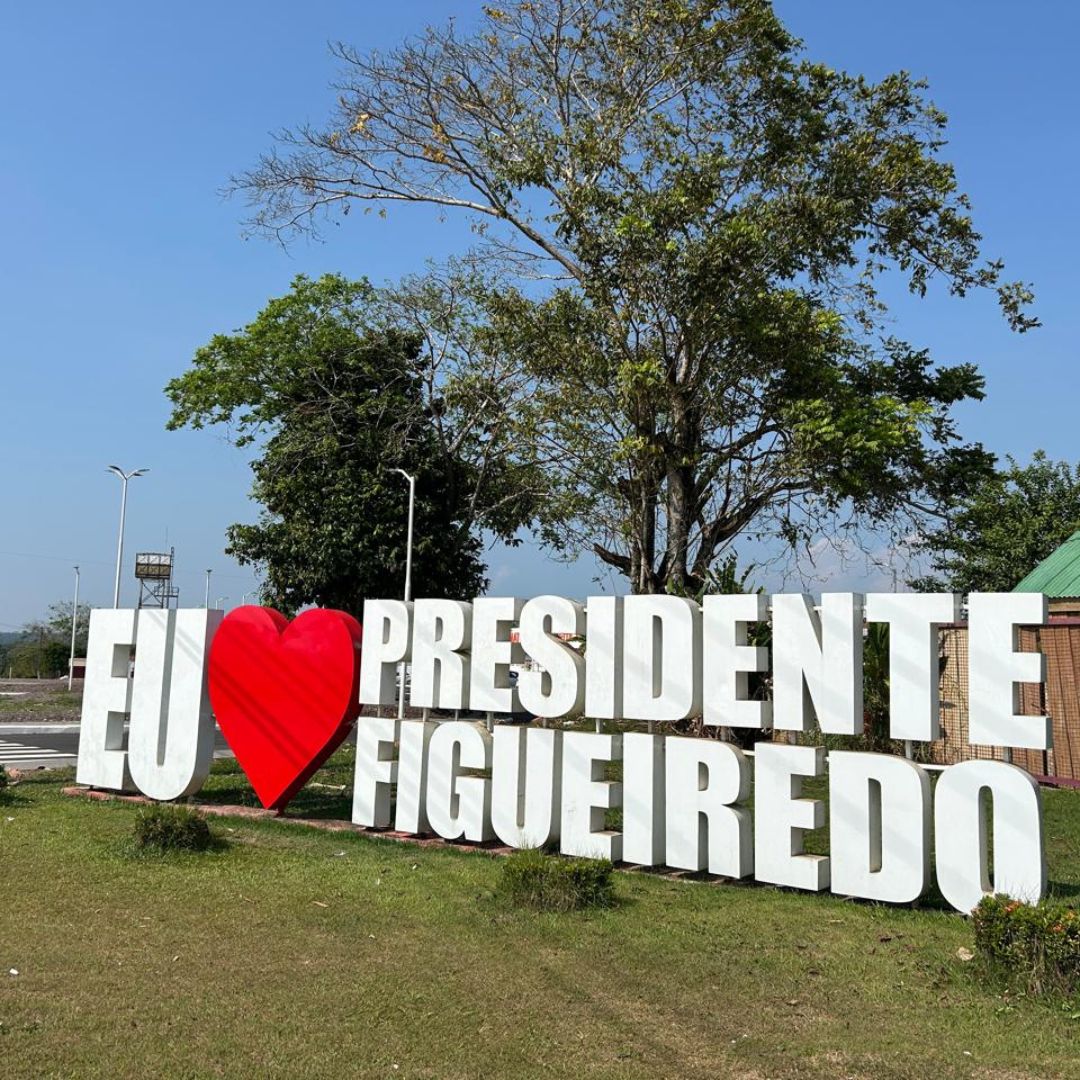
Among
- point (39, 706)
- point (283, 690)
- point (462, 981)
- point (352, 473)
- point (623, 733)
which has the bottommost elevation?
point (462, 981)

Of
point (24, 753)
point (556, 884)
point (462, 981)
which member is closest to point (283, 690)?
point (556, 884)

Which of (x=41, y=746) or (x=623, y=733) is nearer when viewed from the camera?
(x=623, y=733)

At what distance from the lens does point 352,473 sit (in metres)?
33.4

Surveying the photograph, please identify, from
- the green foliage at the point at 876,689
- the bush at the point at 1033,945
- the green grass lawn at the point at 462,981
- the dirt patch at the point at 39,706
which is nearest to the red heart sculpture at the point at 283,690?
the green grass lawn at the point at 462,981

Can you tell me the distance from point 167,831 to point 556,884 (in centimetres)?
414

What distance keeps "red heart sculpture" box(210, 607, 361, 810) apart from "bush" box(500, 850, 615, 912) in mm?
4183

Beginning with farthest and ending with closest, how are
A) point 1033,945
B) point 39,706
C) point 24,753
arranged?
point 39,706, point 24,753, point 1033,945

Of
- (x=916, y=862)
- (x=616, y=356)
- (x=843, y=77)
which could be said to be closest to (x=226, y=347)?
(x=616, y=356)

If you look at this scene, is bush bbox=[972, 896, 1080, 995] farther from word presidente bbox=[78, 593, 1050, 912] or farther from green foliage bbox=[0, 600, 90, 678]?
green foliage bbox=[0, 600, 90, 678]

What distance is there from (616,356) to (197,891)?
619 inches

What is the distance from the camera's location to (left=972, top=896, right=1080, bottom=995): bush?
20.3ft

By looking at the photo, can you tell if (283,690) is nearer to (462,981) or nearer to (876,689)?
(462,981)

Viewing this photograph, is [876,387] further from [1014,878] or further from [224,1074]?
[224,1074]

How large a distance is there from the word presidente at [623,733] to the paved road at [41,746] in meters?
3.52
